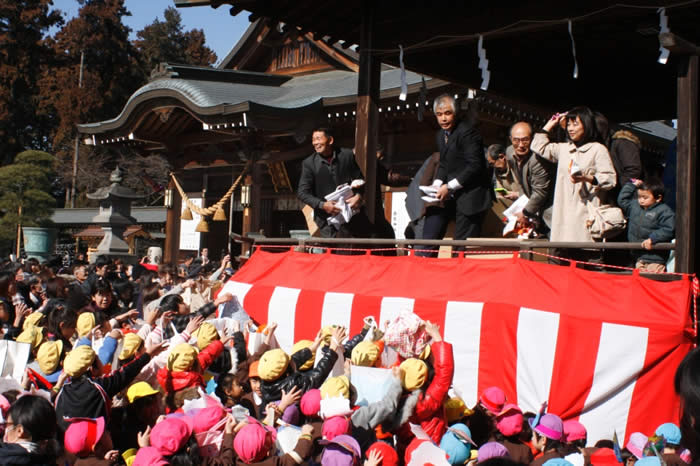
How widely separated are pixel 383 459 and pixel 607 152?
288cm

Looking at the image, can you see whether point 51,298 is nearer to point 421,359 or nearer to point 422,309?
point 422,309

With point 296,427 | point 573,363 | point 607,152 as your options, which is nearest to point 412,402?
point 296,427

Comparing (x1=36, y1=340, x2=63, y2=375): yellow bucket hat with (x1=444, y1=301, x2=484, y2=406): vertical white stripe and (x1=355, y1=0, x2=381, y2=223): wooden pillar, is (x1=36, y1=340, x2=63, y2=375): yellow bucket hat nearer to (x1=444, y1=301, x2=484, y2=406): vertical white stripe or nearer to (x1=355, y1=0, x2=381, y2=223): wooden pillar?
(x1=444, y1=301, x2=484, y2=406): vertical white stripe

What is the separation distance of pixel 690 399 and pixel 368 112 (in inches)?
203

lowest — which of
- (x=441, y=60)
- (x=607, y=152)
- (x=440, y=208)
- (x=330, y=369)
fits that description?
(x=330, y=369)

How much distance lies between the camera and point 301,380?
3824 mm

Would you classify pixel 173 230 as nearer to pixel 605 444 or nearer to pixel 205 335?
pixel 205 335

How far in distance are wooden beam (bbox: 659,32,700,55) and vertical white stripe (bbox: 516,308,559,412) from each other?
6.09ft

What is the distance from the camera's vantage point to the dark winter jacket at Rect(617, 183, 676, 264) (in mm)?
4457

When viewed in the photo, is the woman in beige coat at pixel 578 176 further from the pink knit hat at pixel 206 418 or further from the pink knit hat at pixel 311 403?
the pink knit hat at pixel 206 418

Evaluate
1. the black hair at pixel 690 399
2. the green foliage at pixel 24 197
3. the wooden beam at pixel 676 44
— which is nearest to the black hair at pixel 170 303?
the wooden beam at pixel 676 44

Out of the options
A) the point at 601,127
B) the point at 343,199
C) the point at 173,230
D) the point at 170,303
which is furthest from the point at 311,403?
the point at 173,230

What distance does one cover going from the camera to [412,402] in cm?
358

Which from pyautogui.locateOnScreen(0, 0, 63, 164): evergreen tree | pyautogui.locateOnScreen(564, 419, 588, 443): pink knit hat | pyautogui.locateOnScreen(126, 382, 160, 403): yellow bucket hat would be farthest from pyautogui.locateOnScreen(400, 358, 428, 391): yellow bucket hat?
pyautogui.locateOnScreen(0, 0, 63, 164): evergreen tree
